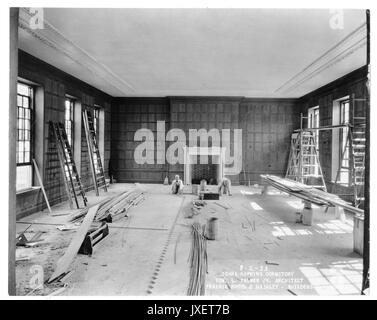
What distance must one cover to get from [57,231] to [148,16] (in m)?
3.99

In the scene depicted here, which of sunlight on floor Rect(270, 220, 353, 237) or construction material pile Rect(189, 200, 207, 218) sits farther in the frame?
construction material pile Rect(189, 200, 207, 218)

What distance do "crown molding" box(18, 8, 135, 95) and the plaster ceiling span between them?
0.02 meters

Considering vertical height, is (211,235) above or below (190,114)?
below

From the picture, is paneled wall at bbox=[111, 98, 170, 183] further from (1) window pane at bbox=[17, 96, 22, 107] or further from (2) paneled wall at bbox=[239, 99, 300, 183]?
(1) window pane at bbox=[17, 96, 22, 107]

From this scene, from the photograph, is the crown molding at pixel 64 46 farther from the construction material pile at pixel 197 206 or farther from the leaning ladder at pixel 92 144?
the construction material pile at pixel 197 206

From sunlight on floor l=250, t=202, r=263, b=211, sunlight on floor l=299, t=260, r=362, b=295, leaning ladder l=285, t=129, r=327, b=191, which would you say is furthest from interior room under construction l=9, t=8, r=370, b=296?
leaning ladder l=285, t=129, r=327, b=191

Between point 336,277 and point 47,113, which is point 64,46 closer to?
point 47,113

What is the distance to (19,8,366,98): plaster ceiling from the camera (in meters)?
4.60

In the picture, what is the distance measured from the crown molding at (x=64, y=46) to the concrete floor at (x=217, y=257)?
3520 millimetres

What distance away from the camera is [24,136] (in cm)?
682
